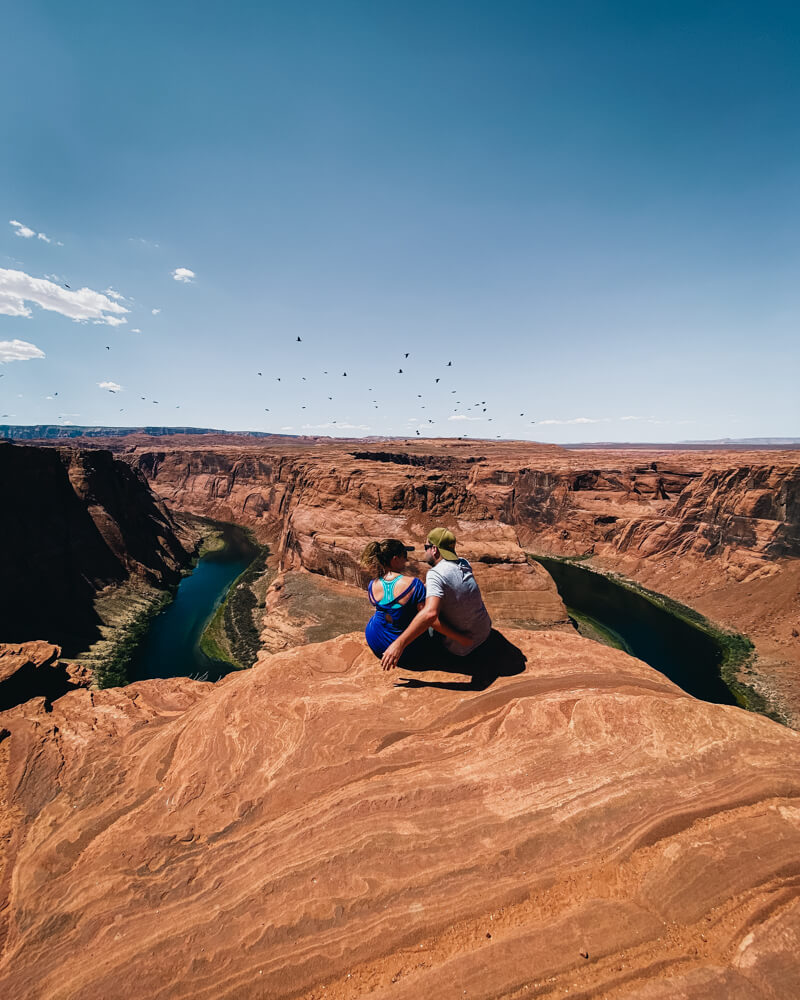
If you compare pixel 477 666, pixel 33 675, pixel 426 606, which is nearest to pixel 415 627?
pixel 426 606

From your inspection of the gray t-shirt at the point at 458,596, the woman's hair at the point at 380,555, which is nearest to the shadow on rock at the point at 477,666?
the gray t-shirt at the point at 458,596

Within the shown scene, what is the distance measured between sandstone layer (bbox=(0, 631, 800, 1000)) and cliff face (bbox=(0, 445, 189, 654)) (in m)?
44.4

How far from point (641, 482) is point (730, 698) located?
50.8 meters

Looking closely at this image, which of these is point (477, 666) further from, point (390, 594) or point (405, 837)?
point (405, 837)

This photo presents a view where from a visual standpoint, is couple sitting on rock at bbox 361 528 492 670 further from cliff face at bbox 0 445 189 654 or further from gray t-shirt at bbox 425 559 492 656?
cliff face at bbox 0 445 189 654

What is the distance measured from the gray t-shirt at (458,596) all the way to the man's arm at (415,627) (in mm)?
145

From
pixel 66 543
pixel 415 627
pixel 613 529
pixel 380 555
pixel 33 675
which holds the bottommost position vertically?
pixel 613 529

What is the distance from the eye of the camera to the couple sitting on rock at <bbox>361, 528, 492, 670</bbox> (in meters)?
6.14

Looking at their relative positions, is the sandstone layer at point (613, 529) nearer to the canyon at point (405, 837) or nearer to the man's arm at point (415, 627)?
the canyon at point (405, 837)

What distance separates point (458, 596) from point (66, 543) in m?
58.9

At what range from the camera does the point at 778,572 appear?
4772 cm

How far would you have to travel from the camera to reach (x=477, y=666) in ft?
24.6

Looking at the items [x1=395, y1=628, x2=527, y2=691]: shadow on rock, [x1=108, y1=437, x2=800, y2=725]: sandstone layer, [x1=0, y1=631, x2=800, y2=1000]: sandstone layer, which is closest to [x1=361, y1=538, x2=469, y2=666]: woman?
[x1=395, y1=628, x2=527, y2=691]: shadow on rock

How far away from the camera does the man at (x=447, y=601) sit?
238 inches
